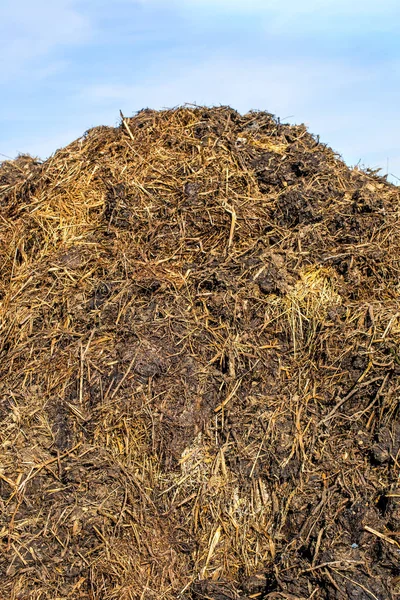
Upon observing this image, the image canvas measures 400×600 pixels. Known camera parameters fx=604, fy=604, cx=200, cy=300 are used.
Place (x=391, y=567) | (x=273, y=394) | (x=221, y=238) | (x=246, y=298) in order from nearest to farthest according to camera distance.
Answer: (x=391, y=567)
(x=273, y=394)
(x=246, y=298)
(x=221, y=238)

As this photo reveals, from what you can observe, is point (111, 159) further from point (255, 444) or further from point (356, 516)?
point (356, 516)

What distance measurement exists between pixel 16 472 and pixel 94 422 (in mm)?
593

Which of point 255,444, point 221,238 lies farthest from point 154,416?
point 221,238

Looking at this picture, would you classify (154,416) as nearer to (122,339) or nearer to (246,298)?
(122,339)

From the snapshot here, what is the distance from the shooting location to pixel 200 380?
4312mm

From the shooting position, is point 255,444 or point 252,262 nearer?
point 255,444

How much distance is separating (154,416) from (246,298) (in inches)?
46.5

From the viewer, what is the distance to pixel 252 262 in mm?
4895

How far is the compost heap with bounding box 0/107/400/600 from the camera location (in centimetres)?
376

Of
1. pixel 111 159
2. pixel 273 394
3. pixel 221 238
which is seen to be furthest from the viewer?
pixel 111 159

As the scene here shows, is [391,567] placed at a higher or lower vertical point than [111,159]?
lower

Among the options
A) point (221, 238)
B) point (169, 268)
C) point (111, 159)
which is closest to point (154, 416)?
point (169, 268)

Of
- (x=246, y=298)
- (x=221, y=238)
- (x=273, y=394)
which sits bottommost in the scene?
(x=273, y=394)

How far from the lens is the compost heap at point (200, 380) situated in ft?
12.3
